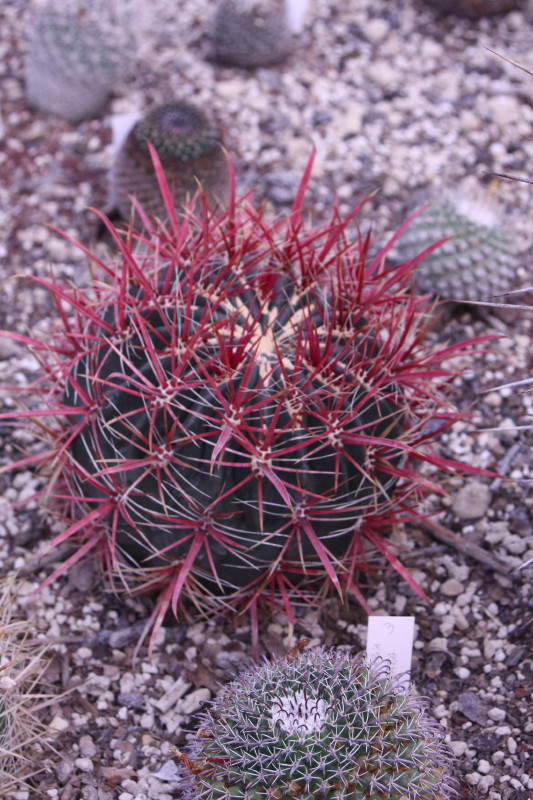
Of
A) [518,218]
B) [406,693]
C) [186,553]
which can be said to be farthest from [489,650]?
[518,218]

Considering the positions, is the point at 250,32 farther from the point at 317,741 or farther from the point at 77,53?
the point at 317,741

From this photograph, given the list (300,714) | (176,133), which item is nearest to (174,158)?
(176,133)

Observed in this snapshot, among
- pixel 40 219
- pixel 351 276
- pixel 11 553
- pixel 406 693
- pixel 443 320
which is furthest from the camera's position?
pixel 40 219

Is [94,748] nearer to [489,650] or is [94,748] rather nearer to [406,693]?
[406,693]

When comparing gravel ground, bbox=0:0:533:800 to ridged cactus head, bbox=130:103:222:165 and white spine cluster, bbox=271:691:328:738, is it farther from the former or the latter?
white spine cluster, bbox=271:691:328:738

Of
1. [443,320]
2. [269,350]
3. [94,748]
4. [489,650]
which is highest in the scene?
[269,350]

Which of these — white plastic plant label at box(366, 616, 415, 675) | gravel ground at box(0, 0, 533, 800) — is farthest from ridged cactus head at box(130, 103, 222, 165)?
white plastic plant label at box(366, 616, 415, 675)
